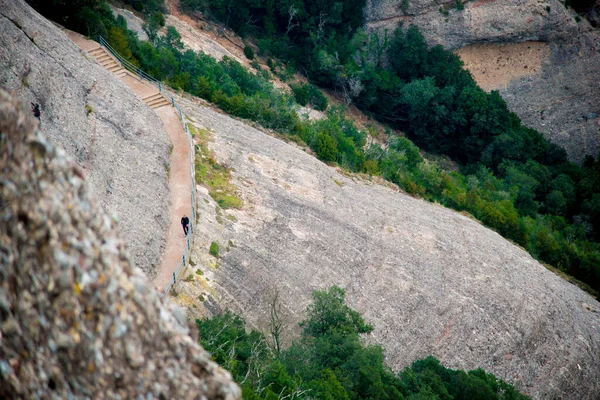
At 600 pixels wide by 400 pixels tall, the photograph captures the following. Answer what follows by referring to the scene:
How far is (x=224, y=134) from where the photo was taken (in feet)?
120

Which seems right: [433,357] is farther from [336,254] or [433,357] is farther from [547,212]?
[547,212]

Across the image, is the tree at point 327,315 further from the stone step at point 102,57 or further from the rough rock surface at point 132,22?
the rough rock surface at point 132,22

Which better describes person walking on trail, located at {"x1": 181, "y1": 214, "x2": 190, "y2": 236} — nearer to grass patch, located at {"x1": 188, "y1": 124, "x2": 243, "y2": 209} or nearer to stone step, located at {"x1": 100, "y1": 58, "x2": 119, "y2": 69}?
grass patch, located at {"x1": 188, "y1": 124, "x2": 243, "y2": 209}

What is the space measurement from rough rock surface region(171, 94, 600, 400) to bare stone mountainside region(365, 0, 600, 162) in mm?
38285

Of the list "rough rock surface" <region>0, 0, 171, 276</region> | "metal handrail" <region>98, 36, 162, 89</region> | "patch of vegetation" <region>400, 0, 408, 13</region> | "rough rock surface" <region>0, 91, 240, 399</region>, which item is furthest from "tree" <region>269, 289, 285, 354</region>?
"patch of vegetation" <region>400, 0, 408, 13</region>

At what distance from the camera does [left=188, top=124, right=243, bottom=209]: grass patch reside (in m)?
31.5

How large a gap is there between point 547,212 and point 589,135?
45.8 feet

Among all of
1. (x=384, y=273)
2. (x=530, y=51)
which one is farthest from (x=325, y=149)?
(x=530, y=51)

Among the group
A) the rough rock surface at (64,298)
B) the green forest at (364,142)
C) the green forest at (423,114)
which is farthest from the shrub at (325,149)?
the rough rock surface at (64,298)

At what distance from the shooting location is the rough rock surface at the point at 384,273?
29672 mm

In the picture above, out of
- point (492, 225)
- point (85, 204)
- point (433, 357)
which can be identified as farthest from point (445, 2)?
point (85, 204)

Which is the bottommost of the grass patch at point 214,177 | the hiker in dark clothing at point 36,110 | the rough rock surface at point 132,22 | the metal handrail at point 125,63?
the grass patch at point 214,177

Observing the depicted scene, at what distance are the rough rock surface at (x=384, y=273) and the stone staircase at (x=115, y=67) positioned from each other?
1695 millimetres

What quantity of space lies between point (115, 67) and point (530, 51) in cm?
5275
